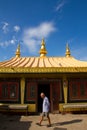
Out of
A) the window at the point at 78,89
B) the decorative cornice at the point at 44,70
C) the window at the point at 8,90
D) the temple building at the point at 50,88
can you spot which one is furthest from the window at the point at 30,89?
the window at the point at 78,89

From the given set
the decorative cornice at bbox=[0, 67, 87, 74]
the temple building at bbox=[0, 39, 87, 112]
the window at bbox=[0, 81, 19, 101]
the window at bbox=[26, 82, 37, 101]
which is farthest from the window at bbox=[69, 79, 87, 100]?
the window at bbox=[0, 81, 19, 101]

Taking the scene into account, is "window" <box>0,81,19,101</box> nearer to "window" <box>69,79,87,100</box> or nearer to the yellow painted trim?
the yellow painted trim

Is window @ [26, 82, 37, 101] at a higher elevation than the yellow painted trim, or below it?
below

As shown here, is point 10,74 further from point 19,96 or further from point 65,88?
point 65,88

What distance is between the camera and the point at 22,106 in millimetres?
14148

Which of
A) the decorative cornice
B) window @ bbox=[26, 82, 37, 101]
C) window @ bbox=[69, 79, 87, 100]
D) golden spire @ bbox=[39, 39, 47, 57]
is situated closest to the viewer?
the decorative cornice

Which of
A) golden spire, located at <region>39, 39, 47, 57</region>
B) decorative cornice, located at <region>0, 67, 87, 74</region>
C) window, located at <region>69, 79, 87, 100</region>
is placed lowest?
window, located at <region>69, 79, 87, 100</region>

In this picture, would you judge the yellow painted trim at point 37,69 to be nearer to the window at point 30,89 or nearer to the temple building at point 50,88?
the temple building at point 50,88

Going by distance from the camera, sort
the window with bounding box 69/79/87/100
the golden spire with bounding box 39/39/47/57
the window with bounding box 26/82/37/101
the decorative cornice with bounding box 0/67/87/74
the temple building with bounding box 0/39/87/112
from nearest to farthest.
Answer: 1. the decorative cornice with bounding box 0/67/87/74
2. the temple building with bounding box 0/39/87/112
3. the window with bounding box 26/82/37/101
4. the window with bounding box 69/79/87/100
5. the golden spire with bounding box 39/39/47/57

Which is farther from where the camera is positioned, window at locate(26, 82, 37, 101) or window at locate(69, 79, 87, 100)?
window at locate(69, 79, 87, 100)

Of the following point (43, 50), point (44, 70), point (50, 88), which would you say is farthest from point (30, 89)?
point (43, 50)

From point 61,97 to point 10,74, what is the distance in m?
3.86

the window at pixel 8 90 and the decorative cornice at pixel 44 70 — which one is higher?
the decorative cornice at pixel 44 70

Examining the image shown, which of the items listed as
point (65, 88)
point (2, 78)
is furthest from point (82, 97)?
point (2, 78)
